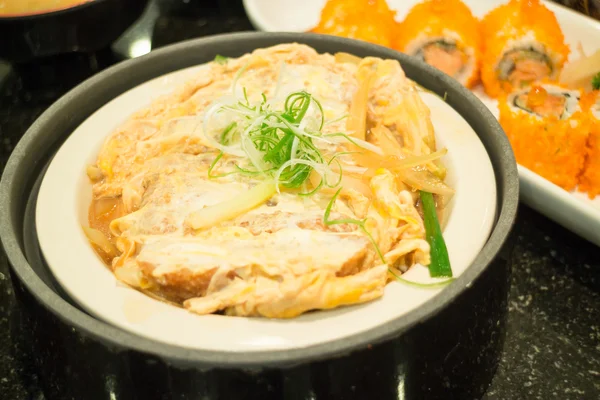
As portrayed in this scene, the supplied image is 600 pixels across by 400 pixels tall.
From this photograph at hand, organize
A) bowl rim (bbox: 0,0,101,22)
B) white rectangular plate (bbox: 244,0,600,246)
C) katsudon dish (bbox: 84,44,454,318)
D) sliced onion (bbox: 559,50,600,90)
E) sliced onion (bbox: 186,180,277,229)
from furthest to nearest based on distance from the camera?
sliced onion (bbox: 559,50,600,90), bowl rim (bbox: 0,0,101,22), white rectangular plate (bbox: 244,0,600,246), sliced onion (bbox: 186,180,277,229), katsudon dish (bbox: 84,44,454,318)

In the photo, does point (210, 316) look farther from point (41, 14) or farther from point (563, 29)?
point (563, 29)

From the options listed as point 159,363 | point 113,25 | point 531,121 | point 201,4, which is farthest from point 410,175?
point 201,4

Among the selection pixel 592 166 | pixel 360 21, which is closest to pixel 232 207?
pixel 592 166

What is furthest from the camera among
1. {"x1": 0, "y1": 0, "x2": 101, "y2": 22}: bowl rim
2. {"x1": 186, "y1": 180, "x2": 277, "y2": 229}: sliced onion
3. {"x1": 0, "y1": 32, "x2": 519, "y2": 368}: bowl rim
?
{"x1": 0, "y1": 0, "x2": 101, "y2": 22}: bowl rim

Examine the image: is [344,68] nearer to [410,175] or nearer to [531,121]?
[410,175]

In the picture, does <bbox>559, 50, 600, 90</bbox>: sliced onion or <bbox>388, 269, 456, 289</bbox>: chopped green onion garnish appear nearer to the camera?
<bbox>388, 269, 456, 289</bbox>: chopped green onion garnish

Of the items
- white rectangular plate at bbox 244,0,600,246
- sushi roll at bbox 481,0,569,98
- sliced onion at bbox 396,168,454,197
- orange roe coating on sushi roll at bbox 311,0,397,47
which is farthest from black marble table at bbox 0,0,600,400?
orange roe coating on sushi roll at bbox 311,0,397,47

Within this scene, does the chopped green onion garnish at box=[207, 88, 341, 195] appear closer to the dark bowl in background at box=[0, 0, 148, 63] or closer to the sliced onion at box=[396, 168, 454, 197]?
the sliced onion at box=[396, 168, 454, 197]
